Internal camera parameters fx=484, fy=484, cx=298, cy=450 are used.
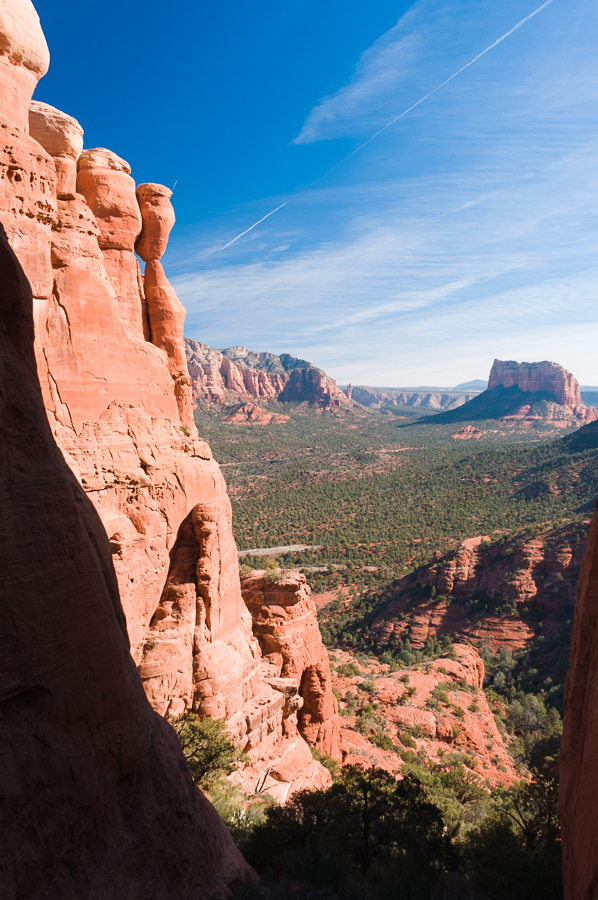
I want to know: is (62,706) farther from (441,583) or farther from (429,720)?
(441,583)

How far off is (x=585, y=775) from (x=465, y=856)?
26.1 feet

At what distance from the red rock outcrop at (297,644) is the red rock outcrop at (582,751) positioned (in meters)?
14.2

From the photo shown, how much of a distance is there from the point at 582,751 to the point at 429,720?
2244 centimetres

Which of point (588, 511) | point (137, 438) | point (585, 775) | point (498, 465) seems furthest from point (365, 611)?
point (498, 465)

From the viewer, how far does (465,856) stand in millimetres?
13008

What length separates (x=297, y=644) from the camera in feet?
74.3

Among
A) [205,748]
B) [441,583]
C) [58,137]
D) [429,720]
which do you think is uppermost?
[58,137]

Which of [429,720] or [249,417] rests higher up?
[249,417]

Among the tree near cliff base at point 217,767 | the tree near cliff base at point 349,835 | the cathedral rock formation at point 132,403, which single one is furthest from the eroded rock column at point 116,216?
the tree near cliff base at point 349,835

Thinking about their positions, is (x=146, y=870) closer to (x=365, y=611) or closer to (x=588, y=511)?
(x=365, y=611)

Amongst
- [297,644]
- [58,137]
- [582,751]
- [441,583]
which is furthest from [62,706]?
[441,583]

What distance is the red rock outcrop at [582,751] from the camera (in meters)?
7.11

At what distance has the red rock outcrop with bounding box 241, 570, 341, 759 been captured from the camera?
22.2 meters

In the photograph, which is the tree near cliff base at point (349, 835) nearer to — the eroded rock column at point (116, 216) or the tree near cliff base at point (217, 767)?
the tree near cliff base at point (217, 767)
